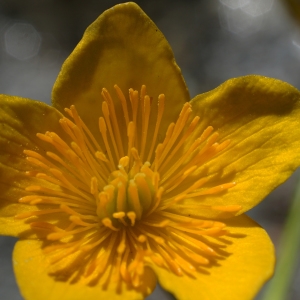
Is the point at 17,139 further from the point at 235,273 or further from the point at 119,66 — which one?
the point at 235,273

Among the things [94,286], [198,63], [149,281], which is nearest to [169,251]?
[149,281]

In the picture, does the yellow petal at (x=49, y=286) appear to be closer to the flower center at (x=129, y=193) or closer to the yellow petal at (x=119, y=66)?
the flower center at (x=129, y=193)

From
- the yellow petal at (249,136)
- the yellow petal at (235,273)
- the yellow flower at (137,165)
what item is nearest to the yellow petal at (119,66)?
the yellow flower at (137,165)

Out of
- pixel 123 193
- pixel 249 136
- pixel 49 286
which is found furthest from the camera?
pixel 249 136

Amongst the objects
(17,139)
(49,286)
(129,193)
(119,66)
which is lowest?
(49,286)

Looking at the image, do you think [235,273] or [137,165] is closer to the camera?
[235,273]

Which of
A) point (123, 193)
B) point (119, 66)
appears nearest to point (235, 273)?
point (123, 193)

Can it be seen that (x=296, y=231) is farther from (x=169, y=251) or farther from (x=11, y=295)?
(x=11, y=295)

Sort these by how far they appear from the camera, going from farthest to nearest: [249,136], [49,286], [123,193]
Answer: [249,136] → [123,193] → [49,286]
